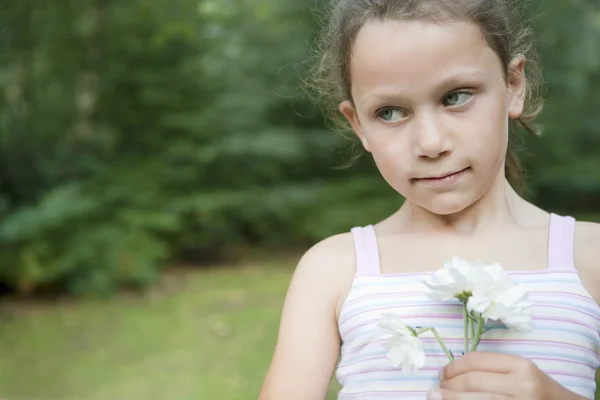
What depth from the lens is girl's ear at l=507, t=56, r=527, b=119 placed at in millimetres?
1213

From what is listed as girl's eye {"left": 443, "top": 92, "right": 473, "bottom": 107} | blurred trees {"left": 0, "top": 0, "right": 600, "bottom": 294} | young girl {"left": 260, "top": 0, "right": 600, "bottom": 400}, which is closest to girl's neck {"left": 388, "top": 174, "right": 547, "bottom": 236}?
young girl {"left": 260, "top": 0, "right": 600, "bottom": 400}

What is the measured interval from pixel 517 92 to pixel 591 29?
6.35 m

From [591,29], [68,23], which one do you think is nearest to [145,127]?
[68,23]

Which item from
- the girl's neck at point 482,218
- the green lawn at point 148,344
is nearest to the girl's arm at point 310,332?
the girl's neck at point 482,218

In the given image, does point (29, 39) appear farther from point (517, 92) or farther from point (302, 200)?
point (517, 92)

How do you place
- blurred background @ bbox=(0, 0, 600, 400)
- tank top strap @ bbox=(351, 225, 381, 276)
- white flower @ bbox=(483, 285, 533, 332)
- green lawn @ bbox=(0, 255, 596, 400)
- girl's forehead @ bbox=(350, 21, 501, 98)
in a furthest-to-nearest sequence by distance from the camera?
blurred background @ bbox=(0, 0, 600, 400)
green lawn @ bbox=(0, 255, 596, 400)
tank top strap @ bbox=(351, 225, 381, 276)
girl's forehead @ bbox=(350, 21, 501, 98)
white flower @ bbox=(483, 285, 533, 332)

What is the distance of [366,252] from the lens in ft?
4.00

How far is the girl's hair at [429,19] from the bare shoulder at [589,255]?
31cm

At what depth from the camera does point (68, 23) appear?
6098 mm

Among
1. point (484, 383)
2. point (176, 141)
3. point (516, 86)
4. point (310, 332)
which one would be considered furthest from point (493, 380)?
point (176, 141)

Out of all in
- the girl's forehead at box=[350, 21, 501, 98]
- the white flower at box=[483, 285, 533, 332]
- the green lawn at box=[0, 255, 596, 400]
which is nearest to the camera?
the white flower at box=[483, 285, 533, 332]

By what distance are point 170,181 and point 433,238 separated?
17.9ft

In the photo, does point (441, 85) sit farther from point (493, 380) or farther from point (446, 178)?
point (493, 380)

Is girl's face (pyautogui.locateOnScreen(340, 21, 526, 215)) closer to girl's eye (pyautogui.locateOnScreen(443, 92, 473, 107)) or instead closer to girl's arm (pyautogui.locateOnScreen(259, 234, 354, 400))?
girl's eye (pyautogui.locateOnScreen(443, 92, 473, 107))
